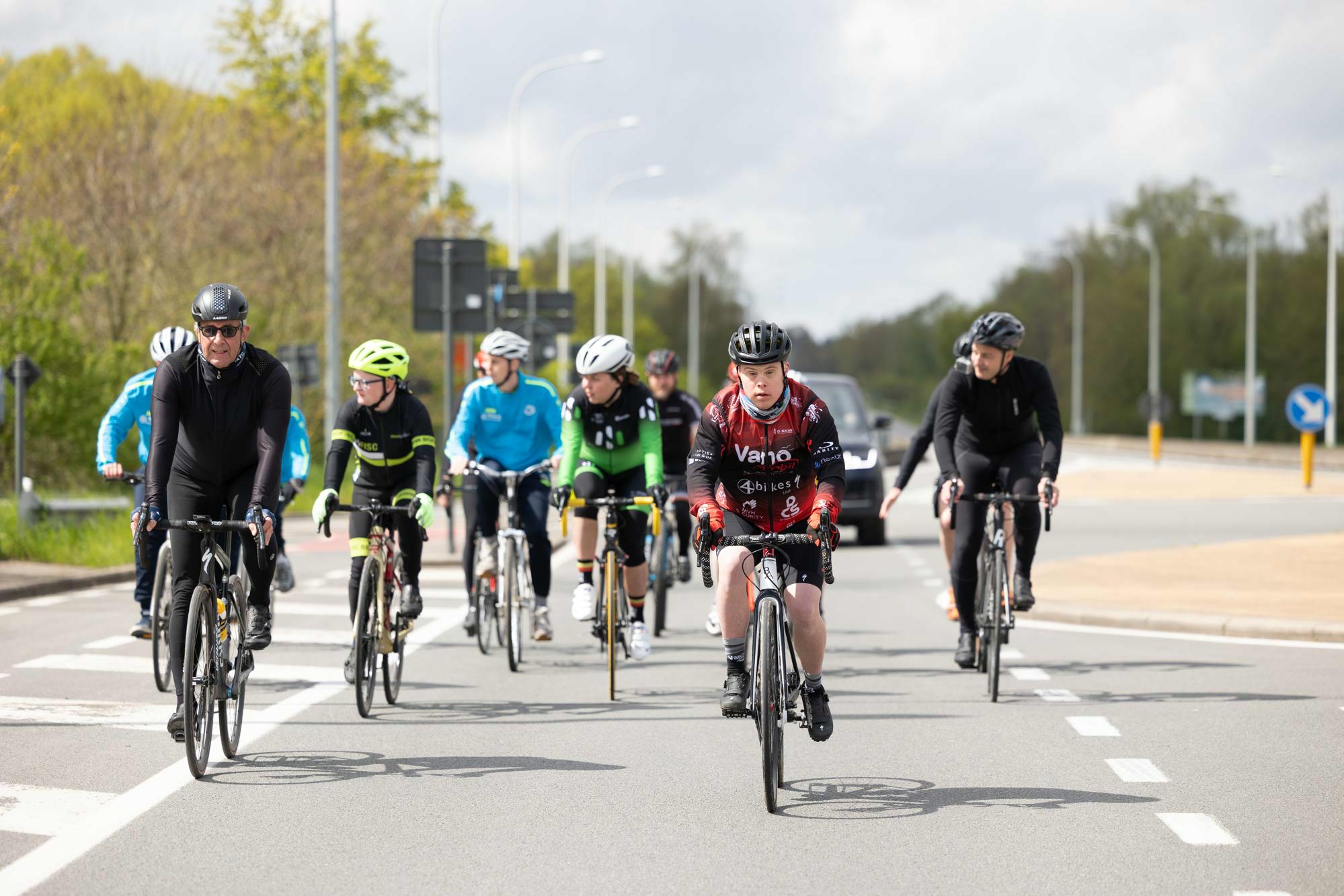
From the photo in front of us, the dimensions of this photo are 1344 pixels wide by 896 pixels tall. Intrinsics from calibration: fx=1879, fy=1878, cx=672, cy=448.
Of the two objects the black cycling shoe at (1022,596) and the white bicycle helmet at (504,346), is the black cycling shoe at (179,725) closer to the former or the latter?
the white bicycle helmet at (504,346)

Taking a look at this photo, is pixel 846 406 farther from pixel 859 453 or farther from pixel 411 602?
pixel 411 602

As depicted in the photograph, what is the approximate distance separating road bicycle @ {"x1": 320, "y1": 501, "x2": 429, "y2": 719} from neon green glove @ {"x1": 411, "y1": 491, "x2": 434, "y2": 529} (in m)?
0.05

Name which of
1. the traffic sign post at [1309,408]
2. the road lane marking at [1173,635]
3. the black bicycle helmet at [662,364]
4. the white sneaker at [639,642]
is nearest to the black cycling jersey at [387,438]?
the white sneaker at [639,642]

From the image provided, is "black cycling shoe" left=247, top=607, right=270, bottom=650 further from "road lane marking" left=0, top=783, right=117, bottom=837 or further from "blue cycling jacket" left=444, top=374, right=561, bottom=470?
"blue cycling jacket" left=444, top=374, right=561, bottom=470

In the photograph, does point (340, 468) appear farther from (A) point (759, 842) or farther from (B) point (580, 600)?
(A) point (759, 842)

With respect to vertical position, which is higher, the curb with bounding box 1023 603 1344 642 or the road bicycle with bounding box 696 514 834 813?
the road bicycle with bounding box 696 514 834 813

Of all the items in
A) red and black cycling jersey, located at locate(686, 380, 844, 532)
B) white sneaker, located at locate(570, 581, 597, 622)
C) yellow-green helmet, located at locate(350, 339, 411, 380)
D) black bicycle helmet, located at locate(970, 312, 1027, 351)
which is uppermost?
black bicycle helmet, located at locate(970, 312, 1027, 351)

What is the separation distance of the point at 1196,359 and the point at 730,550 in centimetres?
9192

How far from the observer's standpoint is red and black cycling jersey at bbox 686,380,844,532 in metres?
6.94

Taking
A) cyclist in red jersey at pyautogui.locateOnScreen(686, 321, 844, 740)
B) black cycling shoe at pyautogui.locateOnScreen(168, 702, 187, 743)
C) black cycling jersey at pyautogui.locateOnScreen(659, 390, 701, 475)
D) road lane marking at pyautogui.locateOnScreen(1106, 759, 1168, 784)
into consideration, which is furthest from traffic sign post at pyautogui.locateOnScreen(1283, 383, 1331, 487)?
black cycling shoe at pyautogui.locateOnScreen(168, 702, 187, 743)

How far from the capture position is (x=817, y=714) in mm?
7160

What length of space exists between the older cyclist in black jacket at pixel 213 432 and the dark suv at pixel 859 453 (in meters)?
13.1

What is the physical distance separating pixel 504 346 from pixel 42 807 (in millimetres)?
4860

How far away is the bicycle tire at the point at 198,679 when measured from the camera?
22.9 ft
